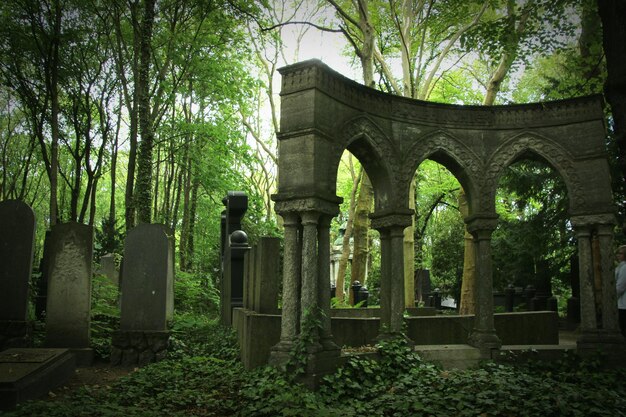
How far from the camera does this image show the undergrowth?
16.9 feet

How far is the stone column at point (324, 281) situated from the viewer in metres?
6.62

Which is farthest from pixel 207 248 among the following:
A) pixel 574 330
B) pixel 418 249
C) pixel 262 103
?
pixel 574 330

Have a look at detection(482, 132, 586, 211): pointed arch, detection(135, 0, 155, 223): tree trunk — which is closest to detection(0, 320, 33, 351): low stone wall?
detection(135, 0, 155, 223): tree trunk

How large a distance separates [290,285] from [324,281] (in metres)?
0.49

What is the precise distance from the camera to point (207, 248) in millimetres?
24688

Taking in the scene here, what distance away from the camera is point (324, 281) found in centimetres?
680

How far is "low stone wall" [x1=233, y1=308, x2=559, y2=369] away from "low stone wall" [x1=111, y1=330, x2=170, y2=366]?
1.29 m

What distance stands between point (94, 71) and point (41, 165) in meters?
10.4

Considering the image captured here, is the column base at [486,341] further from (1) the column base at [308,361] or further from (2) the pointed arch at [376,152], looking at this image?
(1) the column base at [308,361]

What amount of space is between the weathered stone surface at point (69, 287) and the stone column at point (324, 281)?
3603 mm

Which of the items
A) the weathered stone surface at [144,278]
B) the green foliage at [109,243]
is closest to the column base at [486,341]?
the weathered stone surface at [144,278]

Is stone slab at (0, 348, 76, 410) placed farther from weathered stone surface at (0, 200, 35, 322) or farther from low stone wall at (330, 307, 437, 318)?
low stone wall at (330, 307, 437, 318)

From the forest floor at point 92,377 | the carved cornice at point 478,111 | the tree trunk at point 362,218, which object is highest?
the carved cornice at point 478,111

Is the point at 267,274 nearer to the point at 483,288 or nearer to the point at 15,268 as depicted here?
the point at 483,288
